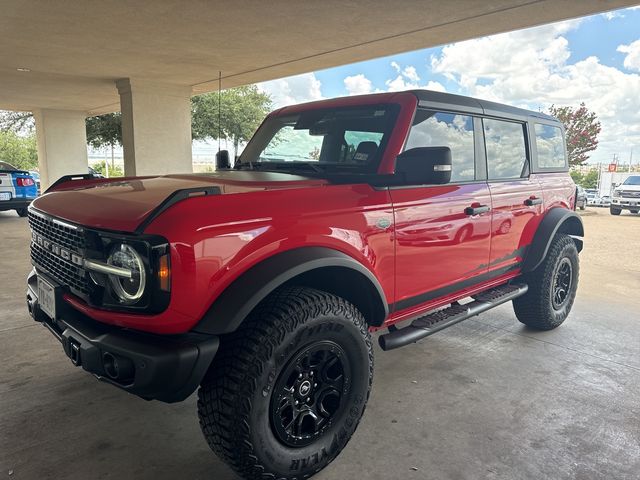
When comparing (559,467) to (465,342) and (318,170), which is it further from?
(318,170)

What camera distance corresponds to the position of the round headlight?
1786mm

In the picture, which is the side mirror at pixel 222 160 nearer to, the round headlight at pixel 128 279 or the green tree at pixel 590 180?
the round headlight at pixel 128 279

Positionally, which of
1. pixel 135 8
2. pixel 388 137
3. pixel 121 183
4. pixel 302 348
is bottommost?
pixel 302 348

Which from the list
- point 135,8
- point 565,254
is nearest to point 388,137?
point 565,254

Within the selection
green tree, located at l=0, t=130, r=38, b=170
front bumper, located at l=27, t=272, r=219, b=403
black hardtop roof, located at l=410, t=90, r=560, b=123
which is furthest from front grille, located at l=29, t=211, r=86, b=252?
green tree, located at l=0, t=130, r=38, b=170

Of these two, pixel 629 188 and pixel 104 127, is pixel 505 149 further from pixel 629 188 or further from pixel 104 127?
pixel 104 127

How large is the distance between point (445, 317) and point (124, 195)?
202 centimetres

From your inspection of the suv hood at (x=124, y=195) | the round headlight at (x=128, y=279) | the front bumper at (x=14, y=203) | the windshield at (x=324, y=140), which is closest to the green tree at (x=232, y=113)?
the front bumper at (x=14, y=203)

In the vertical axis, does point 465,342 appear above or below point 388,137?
below

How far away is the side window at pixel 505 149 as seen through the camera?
338 centimetres

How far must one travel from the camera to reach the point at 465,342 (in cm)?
383

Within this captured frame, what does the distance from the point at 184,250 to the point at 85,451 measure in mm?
1328

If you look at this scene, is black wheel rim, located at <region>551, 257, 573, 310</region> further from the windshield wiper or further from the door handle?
the windshield wiper

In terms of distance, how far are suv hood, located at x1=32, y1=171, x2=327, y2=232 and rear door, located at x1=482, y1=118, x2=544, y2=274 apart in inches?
57.1
